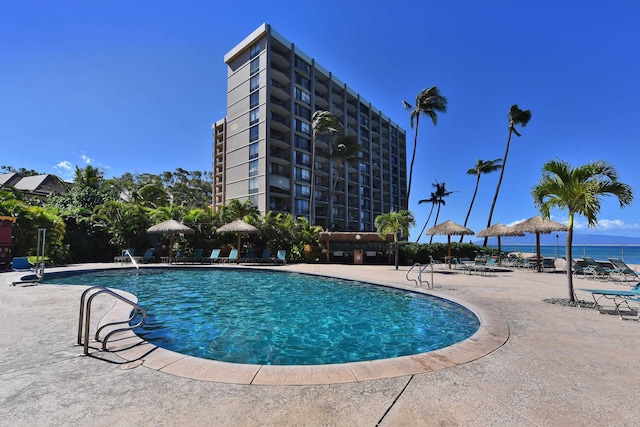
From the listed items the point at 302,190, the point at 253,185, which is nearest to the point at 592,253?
the point at 302,190

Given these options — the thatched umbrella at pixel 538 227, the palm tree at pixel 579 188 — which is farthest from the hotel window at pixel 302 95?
the palm tree at pixel 579 188

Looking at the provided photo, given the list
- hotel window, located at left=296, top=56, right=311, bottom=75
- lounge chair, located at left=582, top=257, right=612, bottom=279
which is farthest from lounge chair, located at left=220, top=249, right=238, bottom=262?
hotel window, located at left=296, top=56, right=311, bottom=75

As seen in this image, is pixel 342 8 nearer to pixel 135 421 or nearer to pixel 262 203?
pixel 135 421

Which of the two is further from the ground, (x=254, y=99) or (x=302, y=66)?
(x=302, y=66)

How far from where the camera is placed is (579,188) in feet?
24.6

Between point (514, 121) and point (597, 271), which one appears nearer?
point (597, 271)

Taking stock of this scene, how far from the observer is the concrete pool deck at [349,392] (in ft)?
8.20

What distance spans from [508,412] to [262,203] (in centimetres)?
3564

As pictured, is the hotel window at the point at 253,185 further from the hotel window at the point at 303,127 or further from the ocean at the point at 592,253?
the ocean at the point at 592,253

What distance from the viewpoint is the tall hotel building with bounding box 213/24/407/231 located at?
38094 mm

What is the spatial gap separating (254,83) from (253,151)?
918 centimetres

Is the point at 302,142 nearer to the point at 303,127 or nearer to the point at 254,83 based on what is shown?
the point at 303,127

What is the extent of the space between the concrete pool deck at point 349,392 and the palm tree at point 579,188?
162 inches

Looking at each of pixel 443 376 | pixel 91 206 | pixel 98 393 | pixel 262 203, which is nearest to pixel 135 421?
pixel 98 393
